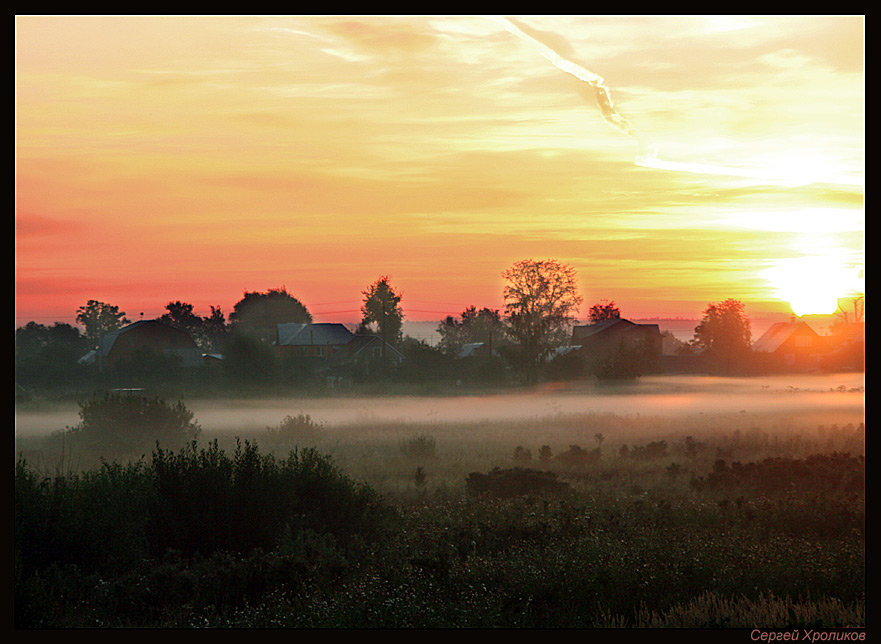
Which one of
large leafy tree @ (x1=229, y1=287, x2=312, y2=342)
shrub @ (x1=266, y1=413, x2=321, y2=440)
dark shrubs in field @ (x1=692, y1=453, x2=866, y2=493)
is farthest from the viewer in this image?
large leafy tree @ (x1=229, y1=287, x2=312, y2=342)

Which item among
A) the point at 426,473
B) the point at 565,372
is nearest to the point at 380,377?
the point at 565,372

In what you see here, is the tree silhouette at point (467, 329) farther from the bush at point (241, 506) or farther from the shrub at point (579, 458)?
the bush at point (241, 506)

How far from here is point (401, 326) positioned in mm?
85375

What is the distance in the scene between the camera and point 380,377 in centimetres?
6388

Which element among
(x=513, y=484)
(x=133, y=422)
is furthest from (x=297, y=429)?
(x=513, y=484)

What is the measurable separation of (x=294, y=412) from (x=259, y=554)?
117ft

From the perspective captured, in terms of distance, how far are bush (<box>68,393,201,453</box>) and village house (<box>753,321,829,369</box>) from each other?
185 feet

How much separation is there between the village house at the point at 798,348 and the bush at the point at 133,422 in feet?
185

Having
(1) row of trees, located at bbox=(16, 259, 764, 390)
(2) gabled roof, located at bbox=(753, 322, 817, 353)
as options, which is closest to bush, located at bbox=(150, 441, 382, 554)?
(1) row of trees, located at bbox=(16, 259, 764, 390)

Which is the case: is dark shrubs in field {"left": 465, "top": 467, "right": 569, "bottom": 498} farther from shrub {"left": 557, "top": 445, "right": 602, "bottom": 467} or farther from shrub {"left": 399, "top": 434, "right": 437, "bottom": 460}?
shrub {"left": 399, "top": 434, "right": 437, "bottom": 460}

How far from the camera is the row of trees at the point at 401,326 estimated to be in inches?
2421

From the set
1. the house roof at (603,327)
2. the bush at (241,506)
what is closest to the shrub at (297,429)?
the bush at (241,506)

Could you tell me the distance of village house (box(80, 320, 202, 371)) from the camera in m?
64.3
